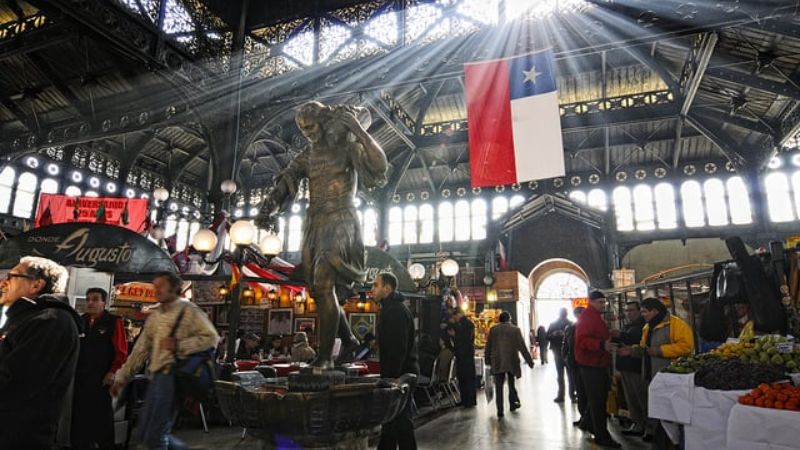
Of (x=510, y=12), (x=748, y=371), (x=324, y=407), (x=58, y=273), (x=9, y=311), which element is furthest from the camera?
(x=510, y=12)

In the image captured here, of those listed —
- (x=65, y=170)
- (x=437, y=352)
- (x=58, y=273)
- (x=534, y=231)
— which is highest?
(x=65, y=170)

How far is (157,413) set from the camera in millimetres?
2754

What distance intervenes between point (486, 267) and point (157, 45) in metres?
13.4

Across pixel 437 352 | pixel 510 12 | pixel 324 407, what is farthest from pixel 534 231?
pixel 324 407

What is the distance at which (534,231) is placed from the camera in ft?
67.6

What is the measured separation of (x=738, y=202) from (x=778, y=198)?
1.20 metres

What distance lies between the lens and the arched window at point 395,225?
71.2 ft

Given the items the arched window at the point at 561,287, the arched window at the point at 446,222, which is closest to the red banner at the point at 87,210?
the arched window at the point at 446,222

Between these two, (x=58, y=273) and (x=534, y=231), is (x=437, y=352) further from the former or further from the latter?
(x=534, y=231)

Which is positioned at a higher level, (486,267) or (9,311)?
(486,267)

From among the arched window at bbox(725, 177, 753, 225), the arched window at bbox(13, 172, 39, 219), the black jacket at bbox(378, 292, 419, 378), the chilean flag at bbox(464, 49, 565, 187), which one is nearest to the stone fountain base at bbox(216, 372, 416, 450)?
the black jacket at bbox(378, 292, 419, 378)

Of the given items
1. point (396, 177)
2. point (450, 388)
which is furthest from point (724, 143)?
point (450, 388)

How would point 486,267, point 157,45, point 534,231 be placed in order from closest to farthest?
1. point 157,45
2. point 486,267
3. point 534,231

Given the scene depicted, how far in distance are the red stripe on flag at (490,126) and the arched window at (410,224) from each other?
14.8m
